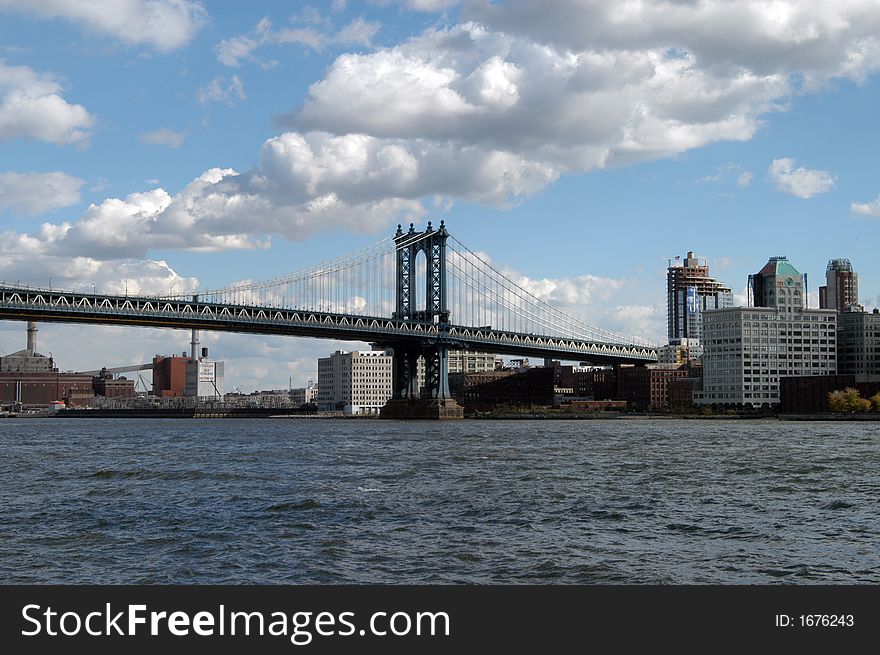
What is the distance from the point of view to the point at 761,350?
16025cm

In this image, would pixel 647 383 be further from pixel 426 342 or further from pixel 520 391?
pixel 426 342

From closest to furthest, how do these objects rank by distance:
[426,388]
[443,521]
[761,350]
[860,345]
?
[443,521] → [426,388] → [761,350] → [860,345]

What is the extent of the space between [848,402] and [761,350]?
36246 mm

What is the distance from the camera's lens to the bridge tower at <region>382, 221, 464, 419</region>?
124 metres

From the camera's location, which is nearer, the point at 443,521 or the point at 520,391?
the point at 443,521

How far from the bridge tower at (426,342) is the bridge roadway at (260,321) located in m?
1.83

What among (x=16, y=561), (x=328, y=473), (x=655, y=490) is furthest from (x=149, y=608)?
(x=328, y=473)

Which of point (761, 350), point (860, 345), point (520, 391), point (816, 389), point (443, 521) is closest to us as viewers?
point (443, 521)

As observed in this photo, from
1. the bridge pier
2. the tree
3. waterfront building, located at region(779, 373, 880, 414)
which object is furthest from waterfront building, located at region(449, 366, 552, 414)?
the tree

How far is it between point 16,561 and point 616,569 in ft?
33.5

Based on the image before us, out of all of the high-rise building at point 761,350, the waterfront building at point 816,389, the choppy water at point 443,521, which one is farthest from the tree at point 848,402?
the choppy water at point 443,521

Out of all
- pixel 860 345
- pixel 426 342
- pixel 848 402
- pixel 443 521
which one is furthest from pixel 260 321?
pixel 860 345

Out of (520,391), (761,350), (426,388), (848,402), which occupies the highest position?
(761,350)

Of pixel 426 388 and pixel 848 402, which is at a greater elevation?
pixel 426 388
